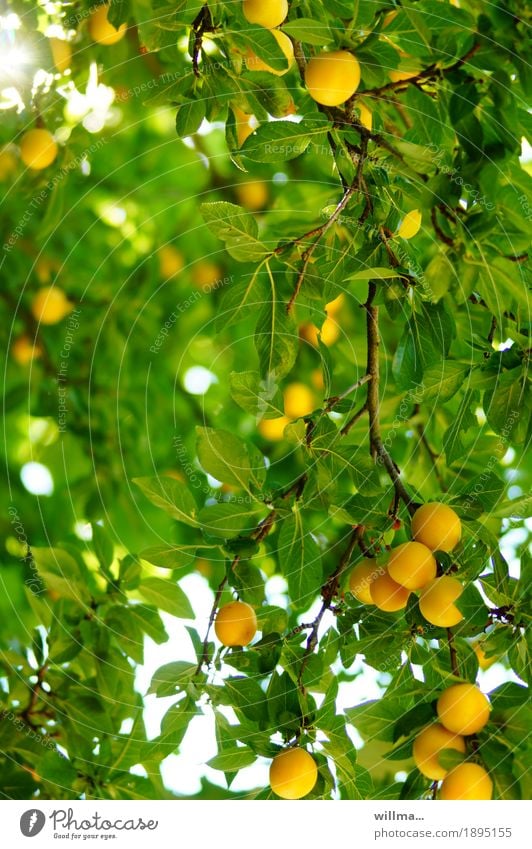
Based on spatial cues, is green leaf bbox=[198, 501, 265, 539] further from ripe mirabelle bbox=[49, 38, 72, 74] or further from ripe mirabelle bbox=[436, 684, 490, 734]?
ripe mirabelle bbox=[49, 38, 72, 74]

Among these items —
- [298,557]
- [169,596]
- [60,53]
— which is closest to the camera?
[298,557]

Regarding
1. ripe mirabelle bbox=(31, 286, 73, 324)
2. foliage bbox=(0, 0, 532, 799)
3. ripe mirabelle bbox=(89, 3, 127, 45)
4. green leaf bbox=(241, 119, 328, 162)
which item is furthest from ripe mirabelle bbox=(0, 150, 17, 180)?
green leaf bbox=(241, 119, 328, 162)

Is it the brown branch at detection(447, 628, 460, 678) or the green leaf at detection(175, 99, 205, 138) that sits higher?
the green leaf at detection(175, 99, 205, 138)

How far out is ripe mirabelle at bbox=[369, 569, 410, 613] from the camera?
61cm

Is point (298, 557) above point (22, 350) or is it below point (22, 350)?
below

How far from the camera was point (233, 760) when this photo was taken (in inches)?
25.5

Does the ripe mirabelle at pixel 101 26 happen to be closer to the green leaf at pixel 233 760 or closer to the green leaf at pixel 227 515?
the green leaf at pixel 227 515

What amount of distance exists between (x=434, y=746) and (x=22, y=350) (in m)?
1.10

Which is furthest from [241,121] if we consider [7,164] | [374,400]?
[7,164]

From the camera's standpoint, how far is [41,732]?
0.93 metres

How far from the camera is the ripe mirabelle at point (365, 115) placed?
0.74 meters

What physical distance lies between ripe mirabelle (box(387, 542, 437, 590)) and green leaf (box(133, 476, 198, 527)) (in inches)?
6.8

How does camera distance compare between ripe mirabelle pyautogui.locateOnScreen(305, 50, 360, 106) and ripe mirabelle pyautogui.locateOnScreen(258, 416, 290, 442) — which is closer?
ripe mirabelle pyautogui.locateOnScreen(305, 50, 360, 106)
